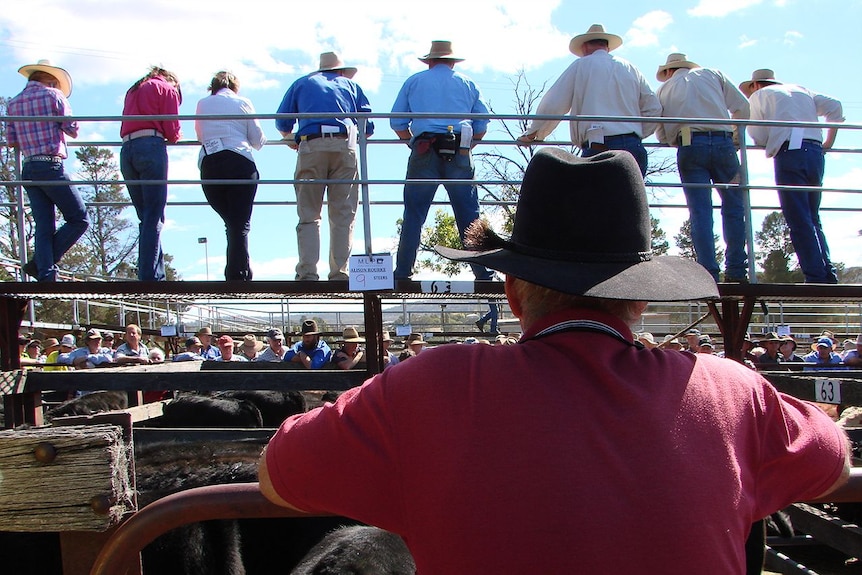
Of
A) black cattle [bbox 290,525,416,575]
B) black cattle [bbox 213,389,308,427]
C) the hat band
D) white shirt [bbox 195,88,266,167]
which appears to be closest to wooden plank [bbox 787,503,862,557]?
black cattle [bbox 290,525,416,575]

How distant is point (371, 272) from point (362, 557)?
9.25 ft

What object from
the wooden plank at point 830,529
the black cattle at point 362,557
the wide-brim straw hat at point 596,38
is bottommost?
the wooden plank at point 830,529

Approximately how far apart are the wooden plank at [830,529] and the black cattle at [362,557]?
2.13 meters

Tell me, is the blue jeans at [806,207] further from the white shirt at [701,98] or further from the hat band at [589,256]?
the hat band at [589,256]

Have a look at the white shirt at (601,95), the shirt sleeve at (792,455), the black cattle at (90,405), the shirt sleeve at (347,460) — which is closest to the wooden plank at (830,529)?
the shirt sleeve at (792,455)

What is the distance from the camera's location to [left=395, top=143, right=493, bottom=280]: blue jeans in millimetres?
6008

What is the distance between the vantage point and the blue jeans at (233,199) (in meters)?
5.74

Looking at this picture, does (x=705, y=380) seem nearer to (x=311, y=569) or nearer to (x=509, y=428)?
(x=509, y=428)

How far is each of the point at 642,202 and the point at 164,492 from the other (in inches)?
137

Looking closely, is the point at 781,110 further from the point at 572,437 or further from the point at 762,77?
the point at 572,437

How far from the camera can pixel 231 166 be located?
5.73 metres

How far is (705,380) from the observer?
1.42 metres

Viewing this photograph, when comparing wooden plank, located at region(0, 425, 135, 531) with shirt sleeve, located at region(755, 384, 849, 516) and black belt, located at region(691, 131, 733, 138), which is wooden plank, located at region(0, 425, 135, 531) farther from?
black belt, located at region(691, 131, 733, 138)

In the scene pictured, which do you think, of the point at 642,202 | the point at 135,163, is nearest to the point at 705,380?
the point at 642,202
